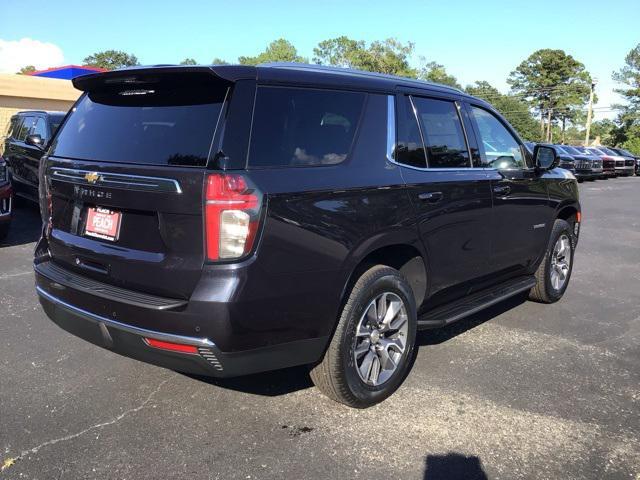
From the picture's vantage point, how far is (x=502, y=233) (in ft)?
14.8

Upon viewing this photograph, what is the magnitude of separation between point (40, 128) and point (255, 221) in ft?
27.1

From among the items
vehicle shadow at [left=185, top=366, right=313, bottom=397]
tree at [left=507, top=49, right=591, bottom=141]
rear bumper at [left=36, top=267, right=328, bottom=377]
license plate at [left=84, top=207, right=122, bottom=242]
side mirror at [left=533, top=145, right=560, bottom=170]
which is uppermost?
tree at [left=507, top=49, right=591, bottom=141]

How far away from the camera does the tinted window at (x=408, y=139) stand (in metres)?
3.59

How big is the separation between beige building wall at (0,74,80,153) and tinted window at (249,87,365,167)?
3018cm

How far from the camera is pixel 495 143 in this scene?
474 cm

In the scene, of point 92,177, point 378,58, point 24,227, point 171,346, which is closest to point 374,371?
point 171,346

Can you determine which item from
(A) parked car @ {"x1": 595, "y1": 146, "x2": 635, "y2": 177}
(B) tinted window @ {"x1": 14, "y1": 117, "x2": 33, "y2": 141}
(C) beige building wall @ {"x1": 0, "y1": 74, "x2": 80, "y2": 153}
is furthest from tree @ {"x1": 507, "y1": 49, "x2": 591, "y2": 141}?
(B) tinted window @ {"x1": 14, "y1": 117, "x2": 33, "y2": 141}

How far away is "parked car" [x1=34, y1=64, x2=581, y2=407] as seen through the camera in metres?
2.67

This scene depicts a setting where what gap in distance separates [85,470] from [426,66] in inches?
3028

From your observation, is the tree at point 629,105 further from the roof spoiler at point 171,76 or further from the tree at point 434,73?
the roof spoiler at point 171,76

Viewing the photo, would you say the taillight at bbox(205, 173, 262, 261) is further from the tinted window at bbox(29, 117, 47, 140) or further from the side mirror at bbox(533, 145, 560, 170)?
the tinted window at bbox(29, 117, 47, 140)

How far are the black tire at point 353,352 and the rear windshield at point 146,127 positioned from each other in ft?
3.82

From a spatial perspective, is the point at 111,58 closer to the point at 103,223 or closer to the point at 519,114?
the point at 519,114

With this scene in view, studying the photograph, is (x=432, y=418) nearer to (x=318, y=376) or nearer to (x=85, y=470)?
(x=318, y=376)
